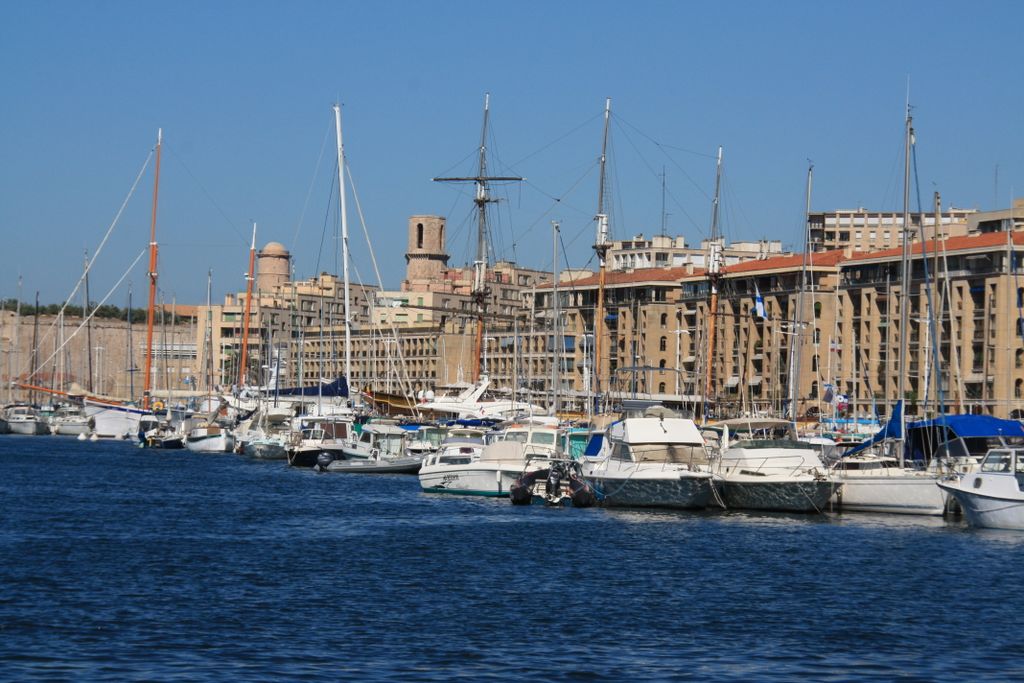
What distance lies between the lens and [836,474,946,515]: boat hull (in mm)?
60406

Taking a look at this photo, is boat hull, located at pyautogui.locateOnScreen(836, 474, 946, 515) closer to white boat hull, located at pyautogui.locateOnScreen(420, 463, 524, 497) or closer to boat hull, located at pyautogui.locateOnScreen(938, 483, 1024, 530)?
boat hull, located at pyautogui.locateOnScreen(938, 483, 1024, 530)

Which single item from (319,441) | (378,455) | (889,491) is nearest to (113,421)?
(319,441)

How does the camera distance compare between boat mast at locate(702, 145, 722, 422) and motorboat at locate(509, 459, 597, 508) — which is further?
boat mast at locate(702, 145, 722, 422)

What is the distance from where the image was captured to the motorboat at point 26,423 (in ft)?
551

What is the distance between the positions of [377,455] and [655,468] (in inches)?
1282

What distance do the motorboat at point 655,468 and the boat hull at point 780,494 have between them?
3.63 ft

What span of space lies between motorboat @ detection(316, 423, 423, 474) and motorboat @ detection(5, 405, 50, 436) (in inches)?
3097

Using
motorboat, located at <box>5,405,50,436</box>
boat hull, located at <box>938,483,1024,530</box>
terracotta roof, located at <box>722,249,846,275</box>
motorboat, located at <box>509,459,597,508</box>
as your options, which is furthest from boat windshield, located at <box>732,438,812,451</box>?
motorboat, located at <box>5,405,50,436</box>

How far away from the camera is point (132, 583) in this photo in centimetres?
3962

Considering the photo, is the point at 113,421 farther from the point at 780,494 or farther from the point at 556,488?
the point at 780,494

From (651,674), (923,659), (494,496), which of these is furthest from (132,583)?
(494,496)

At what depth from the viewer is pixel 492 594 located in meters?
38.6

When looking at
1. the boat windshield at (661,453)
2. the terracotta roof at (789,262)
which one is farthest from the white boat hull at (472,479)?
the terracotta roof at (789,262)

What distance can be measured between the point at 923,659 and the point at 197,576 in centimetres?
1928
